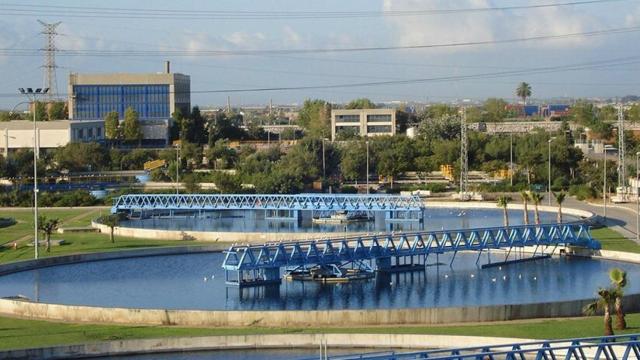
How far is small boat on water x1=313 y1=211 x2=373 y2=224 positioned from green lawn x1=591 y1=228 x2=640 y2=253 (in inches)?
674

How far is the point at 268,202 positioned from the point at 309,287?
102 ft

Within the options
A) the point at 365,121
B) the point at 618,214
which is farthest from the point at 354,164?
the point at 365,121

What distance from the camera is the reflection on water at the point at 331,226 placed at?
2687 inches

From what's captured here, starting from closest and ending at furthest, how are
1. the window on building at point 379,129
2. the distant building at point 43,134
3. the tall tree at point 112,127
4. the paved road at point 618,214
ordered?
the paved road at point 618,214
the distant building at point 43,134
the tall tree at point 112,127
the window on building at point 379,129

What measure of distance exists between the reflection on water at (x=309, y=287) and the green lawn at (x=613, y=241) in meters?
1.97

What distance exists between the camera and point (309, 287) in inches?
1802

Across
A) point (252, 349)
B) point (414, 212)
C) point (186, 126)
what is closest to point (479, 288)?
point (252, 349)

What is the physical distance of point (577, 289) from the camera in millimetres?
44250

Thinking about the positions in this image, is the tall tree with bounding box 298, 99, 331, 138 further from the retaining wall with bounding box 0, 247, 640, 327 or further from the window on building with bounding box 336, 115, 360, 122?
the retaining wall with bounding box 0, 247, 640, 327

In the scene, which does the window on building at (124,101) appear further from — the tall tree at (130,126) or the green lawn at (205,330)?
the green lawn at (205,330)

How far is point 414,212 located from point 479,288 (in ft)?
95.8

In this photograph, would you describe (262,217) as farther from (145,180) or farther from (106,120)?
(106,120)

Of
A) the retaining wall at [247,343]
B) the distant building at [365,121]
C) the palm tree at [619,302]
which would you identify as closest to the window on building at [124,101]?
the distant building at [365,121]

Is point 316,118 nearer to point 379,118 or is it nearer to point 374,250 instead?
point 379,118
